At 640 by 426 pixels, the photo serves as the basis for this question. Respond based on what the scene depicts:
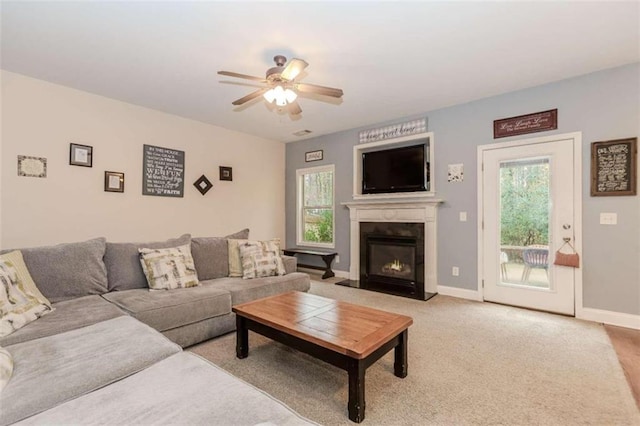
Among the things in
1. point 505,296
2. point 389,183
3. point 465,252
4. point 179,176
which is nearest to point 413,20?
point 389,183

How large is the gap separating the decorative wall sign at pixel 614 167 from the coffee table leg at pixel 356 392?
323cm

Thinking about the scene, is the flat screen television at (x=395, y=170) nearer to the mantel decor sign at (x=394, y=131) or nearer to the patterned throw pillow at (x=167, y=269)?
the mantel decor sign at (x=394, y=131)

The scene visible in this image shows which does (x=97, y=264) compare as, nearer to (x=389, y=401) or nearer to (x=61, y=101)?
(x=61, y=101)

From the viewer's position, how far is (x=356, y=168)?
5.05 metres

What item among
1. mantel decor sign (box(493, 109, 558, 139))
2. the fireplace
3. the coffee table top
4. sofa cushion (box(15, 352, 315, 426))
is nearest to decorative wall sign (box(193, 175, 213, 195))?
the fireplace

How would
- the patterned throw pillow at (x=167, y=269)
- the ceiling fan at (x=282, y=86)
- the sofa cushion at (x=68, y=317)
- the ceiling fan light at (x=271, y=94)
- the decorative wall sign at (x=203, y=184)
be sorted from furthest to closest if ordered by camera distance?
the decorative wall sign at (x=203, y=184), the patterned throw pillow at (x=167, y=269), the ceiling fan light at (x=271, y=94), the ceiling fan at (x=282, y=86), the sofa cushion at (x=68, y=317)

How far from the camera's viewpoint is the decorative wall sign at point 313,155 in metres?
5.54

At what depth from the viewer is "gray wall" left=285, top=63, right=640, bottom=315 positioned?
2.97 metres

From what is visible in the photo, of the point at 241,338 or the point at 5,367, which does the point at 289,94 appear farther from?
the point at 5,367

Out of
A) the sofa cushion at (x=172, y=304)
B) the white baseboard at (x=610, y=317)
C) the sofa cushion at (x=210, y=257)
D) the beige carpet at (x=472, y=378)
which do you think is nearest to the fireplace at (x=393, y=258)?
the beige carpet at (x=472, y=378)

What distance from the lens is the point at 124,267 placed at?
9.18 ft

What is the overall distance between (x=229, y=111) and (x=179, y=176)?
4.01 feet

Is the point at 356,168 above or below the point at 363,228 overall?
above

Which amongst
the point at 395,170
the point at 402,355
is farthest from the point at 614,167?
the point at 402,355
